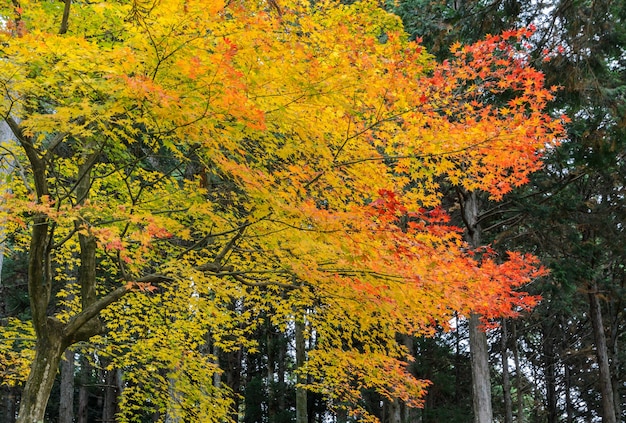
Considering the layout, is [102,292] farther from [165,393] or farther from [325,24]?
[325,24]

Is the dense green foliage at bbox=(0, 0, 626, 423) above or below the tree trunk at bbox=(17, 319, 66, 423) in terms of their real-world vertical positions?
above

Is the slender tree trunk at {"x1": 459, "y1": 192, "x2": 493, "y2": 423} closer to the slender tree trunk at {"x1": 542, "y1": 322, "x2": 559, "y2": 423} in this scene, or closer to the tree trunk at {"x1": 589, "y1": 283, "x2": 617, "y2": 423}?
the tree trunk at {"x1": 589, "y1": 283, "x2": 617, "y2": 423}

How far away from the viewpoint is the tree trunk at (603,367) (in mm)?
13875

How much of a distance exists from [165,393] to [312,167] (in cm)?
542

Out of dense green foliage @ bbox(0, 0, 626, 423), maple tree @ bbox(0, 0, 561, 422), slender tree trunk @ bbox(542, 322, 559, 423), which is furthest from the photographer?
slender tree trunk @ bbox(542, 322, 559, 423)

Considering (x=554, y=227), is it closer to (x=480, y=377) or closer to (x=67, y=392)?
(x=480, y=377)

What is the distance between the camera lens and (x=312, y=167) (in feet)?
18.6

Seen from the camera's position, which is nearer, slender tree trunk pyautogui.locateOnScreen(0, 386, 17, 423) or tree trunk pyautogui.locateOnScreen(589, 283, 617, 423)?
tree trunk pyautogui.locateOnScreen(589, 283, 617, 423)

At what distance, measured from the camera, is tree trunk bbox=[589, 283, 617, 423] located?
13.9 m

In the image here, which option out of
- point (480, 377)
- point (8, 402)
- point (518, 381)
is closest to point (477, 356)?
point (480, 377)

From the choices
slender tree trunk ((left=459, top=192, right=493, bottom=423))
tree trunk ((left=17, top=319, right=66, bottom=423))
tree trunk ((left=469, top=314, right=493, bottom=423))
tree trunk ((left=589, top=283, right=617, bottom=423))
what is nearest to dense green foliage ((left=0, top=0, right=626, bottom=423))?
tree trunk ((left=589, top=283, right=617, bottom=423))

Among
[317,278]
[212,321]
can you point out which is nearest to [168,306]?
[212,321]

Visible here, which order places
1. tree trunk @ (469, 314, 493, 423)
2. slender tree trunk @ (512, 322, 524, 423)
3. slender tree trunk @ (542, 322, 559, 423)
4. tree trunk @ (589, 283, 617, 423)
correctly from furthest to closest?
→ slender tree trunk @ (542, 322, 559, 423)
slender tree trunk @ (512, 322, 524, 423)
tree trunk @ (589, 283, 617, 423)
tree trunk @ (469, 314, 493, 423)

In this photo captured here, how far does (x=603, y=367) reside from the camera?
14539 millimetres
